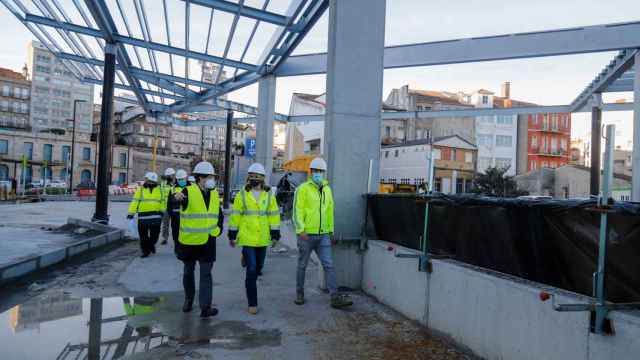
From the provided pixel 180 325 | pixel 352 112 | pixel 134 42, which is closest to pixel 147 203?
A: pixel 352 112

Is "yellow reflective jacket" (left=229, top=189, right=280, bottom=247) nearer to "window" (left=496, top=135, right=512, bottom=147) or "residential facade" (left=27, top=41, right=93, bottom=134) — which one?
"window" (left=496, top=135, right=512, bottom=147)

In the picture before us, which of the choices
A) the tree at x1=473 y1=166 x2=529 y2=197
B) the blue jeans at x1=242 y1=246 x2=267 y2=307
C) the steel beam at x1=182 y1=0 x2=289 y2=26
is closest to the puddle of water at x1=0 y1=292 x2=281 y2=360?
the blue jeans at x1=242 y1=246 x2=267 y2=307

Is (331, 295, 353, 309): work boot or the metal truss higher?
the metal truss

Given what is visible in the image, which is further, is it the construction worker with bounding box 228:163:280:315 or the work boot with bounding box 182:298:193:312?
the construction worker with bounding box 228:163:280:315

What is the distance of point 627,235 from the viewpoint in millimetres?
3338

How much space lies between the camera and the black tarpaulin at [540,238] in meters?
3.38

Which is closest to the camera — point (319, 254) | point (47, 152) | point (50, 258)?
point (319, 254)

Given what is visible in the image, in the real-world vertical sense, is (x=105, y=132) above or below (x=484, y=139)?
below

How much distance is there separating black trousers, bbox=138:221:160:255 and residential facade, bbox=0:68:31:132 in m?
92.1

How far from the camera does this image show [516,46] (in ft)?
45.2

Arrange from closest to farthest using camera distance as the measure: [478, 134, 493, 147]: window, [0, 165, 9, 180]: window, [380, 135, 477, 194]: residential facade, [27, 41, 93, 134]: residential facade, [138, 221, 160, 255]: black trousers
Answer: [138, 221, 160, 255]: black trousers, [380, 135, 477, 194]: residential facade, [478, 134, 493, 147]: window, [0, 165, 9, 180]: window, [27, 41, 93, 134]: residential facade

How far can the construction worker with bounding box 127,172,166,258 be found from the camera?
10.3m

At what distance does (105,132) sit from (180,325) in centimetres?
1060

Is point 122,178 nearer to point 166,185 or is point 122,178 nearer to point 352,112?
point 166,185
